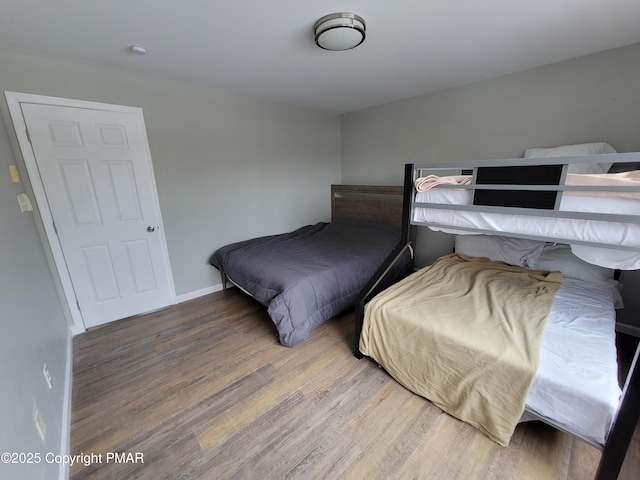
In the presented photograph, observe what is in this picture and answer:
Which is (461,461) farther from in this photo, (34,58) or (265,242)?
(34,58)

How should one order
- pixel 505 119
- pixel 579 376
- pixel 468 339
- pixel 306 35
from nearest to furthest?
pixel 579 376, pixel 468 339, pixel 306 35, pixel 505 119

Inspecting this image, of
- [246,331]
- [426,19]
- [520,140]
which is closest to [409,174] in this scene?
[426,19]

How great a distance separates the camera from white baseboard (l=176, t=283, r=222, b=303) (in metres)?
2.96

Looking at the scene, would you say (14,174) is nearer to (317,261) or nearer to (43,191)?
(43,191)

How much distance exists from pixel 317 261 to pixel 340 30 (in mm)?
1830

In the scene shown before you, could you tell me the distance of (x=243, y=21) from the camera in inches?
62.2

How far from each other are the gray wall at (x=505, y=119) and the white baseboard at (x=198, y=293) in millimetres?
2613

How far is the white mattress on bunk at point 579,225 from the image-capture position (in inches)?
45.9

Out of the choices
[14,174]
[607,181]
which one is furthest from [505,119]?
[14,174]

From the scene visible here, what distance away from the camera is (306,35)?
1.76 m

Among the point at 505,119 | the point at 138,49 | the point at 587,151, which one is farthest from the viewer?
the point at 505,119

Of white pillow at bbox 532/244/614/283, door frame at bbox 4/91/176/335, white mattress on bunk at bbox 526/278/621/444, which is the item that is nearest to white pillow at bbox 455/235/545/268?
white pillow at bbox 532/244/614/283

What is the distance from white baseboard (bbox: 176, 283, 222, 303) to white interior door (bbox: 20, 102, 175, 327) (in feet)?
0.75

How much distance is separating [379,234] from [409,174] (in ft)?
4.82
